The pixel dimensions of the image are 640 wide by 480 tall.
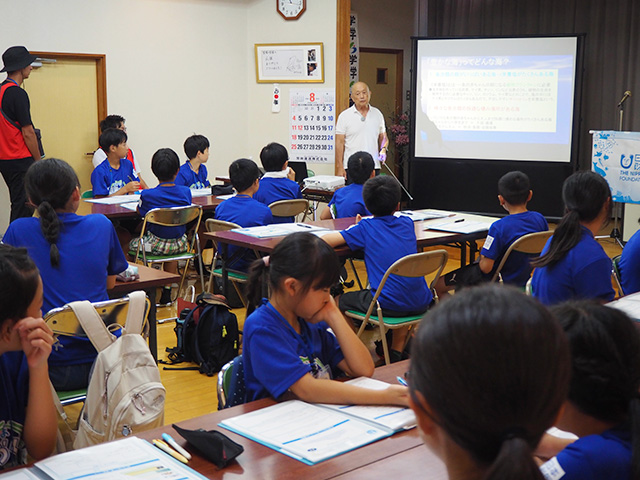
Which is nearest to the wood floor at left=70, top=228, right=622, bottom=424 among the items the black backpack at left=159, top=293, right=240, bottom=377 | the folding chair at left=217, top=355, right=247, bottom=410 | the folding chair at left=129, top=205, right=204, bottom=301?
the black backpack at left=159, top=293, right=240, bottom=377

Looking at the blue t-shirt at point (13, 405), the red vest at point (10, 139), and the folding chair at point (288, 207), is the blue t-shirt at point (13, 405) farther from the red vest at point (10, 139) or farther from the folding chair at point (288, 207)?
the red vest at point (10, 139)

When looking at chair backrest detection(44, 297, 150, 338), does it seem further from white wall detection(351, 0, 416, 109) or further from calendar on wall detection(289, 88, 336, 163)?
white wall detection(351, 0, 416, 109)

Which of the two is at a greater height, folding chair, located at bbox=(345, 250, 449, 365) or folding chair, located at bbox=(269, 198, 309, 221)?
folding chair, located at bbox=(269, 198, 309, 221)

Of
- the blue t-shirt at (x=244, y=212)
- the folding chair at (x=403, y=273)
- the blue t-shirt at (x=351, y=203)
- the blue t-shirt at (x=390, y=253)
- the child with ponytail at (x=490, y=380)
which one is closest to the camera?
the child with ponytail at (x=490, y=380)

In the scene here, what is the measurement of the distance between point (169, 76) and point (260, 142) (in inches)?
49.2

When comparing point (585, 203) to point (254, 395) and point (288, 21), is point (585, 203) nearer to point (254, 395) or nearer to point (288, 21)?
point (254, 395)

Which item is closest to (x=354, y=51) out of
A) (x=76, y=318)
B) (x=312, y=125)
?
(x=312, y=125)

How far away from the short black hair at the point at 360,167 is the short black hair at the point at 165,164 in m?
1.21

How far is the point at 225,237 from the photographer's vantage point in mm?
4078

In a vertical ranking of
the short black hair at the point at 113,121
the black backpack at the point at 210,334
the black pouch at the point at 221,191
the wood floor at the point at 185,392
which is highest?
the short black hair at the point at 113,121

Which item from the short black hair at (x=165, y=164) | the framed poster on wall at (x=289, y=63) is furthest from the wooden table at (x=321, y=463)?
the framed poster on wall at (x=289, y=63)

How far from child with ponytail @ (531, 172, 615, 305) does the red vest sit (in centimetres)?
460

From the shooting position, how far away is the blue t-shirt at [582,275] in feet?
8.93

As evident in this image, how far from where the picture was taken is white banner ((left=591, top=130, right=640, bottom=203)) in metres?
6.88
